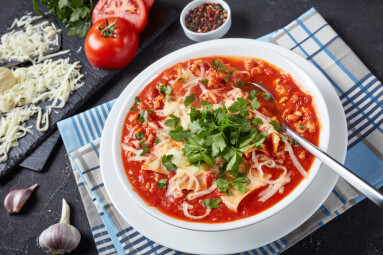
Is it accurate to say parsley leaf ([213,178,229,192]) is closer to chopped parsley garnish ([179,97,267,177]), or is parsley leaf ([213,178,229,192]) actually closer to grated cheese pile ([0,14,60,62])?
chopped parsley garnish ([179,97,267,177])

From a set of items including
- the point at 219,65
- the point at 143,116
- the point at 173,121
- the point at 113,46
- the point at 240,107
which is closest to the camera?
the point at 240,107

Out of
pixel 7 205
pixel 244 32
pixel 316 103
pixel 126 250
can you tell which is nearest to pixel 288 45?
pixel 244 32

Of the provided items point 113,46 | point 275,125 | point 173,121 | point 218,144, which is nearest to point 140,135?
point 173,121

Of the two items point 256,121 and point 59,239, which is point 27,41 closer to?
point 59,239

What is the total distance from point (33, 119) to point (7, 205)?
48.8 inches

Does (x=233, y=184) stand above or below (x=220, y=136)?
below

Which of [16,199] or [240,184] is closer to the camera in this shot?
[240,184]

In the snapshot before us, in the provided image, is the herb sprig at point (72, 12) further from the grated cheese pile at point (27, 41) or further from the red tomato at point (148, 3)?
the red tomato at point (148, 3)

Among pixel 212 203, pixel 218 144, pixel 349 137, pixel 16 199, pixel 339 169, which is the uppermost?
pixel 339 169

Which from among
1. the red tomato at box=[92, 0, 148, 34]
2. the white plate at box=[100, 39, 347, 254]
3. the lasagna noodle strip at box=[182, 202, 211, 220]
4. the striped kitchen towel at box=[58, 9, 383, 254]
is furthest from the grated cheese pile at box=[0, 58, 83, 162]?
the lasagna noodle strip at box=[182, 202, 211, 220]

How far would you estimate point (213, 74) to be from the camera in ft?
14.7

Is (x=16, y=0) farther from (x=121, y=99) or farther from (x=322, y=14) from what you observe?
(x=322, y=14)

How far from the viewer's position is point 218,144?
3.81 m

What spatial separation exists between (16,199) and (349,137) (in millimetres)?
3981
